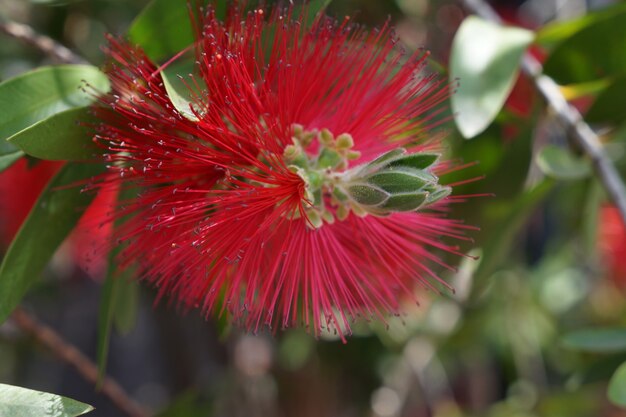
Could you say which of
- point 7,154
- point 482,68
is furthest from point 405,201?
point 7,154

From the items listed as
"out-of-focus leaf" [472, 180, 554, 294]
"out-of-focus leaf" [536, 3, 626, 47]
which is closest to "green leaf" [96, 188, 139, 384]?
"out-of-focus leaf" [472, 180, 554, 294]

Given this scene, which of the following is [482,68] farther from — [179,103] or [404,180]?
[179,103]

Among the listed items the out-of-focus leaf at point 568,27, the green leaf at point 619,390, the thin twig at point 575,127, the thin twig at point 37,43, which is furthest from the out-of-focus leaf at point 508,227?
the thin twig at point 37,43

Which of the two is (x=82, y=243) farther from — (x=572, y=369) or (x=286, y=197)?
(x=572, y=369)

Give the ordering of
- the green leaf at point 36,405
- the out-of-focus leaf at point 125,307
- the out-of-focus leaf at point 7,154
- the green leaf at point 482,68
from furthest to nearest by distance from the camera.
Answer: the out-of-focus leaf at point 125,307
the green leaf at point 482,68
the out-of-focus leaf at point 7,154
the green leaf at point 36,405

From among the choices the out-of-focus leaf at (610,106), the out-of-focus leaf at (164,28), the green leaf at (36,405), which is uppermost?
the out-of-focus leaf at (164,28)

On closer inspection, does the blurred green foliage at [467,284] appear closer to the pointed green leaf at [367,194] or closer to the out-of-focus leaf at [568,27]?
the out-of-focus leaf at [568,27]
